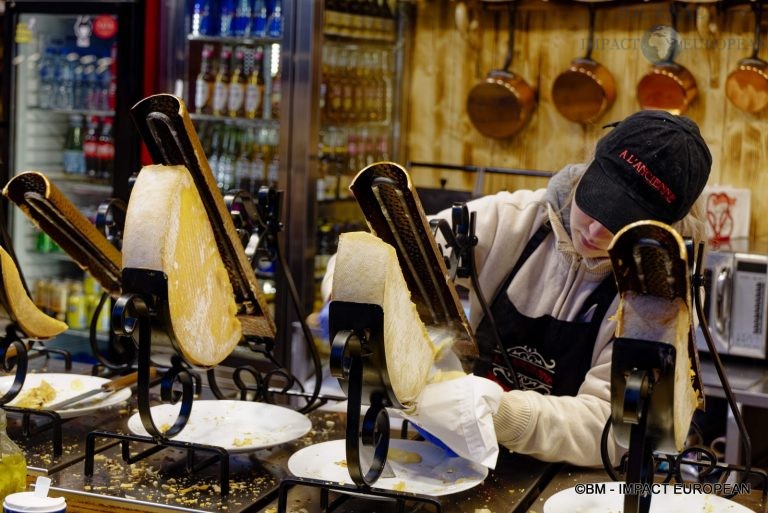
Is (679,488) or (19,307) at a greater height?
(19,307)

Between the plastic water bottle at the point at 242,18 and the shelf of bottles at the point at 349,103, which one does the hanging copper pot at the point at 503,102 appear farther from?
the plastic water bottle at the point at 242,18

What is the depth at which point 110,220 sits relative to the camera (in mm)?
2041

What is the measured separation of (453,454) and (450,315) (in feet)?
0.73

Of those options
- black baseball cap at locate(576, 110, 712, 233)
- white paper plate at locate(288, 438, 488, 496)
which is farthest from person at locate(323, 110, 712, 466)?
white paper plate at locate(288, 438, 488, 496)

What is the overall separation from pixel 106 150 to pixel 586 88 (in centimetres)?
238

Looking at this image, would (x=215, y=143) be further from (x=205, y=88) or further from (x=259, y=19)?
(x=259, y=19)

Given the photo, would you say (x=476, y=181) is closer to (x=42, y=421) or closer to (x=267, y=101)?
(x=267, y=101)

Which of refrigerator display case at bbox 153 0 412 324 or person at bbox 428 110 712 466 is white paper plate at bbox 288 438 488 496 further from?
refrigerator display case at bbox 153 0 412 324

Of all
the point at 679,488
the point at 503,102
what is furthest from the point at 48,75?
the point at 679,488

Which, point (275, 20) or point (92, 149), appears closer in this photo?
point (275, 20)

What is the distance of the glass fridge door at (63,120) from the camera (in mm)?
5113

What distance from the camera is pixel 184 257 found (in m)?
1.57

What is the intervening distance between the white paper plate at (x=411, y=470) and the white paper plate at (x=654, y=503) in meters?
0.14

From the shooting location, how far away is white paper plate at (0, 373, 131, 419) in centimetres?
187
